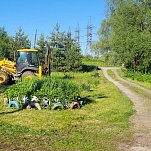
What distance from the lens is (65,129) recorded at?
781 centimetres

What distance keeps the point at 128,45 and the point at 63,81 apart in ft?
83.8

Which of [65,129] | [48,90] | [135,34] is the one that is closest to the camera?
[65,129]

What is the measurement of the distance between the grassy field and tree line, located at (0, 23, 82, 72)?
32.0m

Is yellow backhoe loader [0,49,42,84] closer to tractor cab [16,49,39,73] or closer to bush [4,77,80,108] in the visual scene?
tractor cab [16,49,39,73]

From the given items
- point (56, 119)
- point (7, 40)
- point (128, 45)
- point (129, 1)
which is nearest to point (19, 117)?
point (56, 119)

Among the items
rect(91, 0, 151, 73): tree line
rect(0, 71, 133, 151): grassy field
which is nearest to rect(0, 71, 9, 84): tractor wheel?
rect(0, 71, 133, 151): grassy field

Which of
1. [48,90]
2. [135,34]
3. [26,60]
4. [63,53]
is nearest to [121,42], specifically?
[135,34]

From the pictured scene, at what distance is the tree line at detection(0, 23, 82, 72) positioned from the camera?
43281mm

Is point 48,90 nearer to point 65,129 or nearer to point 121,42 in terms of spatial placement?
point 65,129

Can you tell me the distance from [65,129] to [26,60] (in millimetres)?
13025

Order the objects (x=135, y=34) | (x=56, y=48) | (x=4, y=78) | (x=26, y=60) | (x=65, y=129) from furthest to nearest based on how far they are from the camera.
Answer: (x=56, y=48)
(x=135, y=34)
(x=26, y=60)
(x=4, y=78)
(x=65, y=129)

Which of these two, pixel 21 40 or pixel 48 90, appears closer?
pixel 48 90

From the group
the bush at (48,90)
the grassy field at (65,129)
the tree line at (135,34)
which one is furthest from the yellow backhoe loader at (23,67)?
the tree line at (135,34)

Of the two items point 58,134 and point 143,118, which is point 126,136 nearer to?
point 58,134
